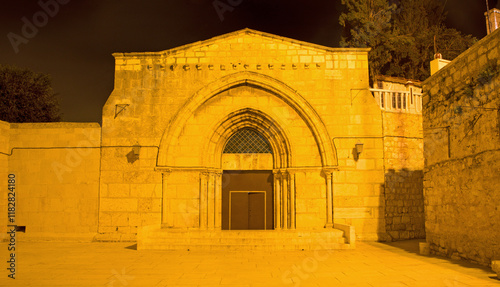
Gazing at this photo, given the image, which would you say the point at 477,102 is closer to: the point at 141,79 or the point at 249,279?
the point at 249,279

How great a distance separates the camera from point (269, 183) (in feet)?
44.1

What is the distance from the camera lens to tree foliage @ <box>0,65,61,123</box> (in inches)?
738

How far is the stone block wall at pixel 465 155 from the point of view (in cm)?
732

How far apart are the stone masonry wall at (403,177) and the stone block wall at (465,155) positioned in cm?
276

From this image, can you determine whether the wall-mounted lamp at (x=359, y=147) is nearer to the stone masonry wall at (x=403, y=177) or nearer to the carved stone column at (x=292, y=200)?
the stone masonry wall at (x=403, y=177)

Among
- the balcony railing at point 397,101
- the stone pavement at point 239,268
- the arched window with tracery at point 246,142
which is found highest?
the balcony railing at point 397,101

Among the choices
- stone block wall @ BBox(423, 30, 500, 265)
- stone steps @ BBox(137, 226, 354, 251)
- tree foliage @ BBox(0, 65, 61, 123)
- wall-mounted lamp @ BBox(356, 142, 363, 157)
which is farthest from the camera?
tree foliage @ BBox(0, 65, 61, 123)

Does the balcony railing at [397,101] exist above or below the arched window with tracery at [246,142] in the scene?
above

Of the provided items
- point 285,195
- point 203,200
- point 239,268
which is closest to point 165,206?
point 203,200

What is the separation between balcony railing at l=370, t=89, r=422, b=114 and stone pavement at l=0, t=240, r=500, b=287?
184 inches

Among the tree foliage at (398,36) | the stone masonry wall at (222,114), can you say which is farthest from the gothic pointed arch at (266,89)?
the tree foliage at (398,36)

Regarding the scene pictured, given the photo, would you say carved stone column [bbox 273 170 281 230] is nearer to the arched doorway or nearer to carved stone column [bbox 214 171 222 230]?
the arched doorway

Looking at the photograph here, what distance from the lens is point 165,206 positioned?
40.7 feet

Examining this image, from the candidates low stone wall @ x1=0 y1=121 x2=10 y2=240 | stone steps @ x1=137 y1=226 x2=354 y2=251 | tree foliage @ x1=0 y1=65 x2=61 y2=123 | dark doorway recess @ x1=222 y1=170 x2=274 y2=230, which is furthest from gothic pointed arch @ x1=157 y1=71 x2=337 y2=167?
tree foliage @ x1=0 y1=65 x2=61 y2=123
